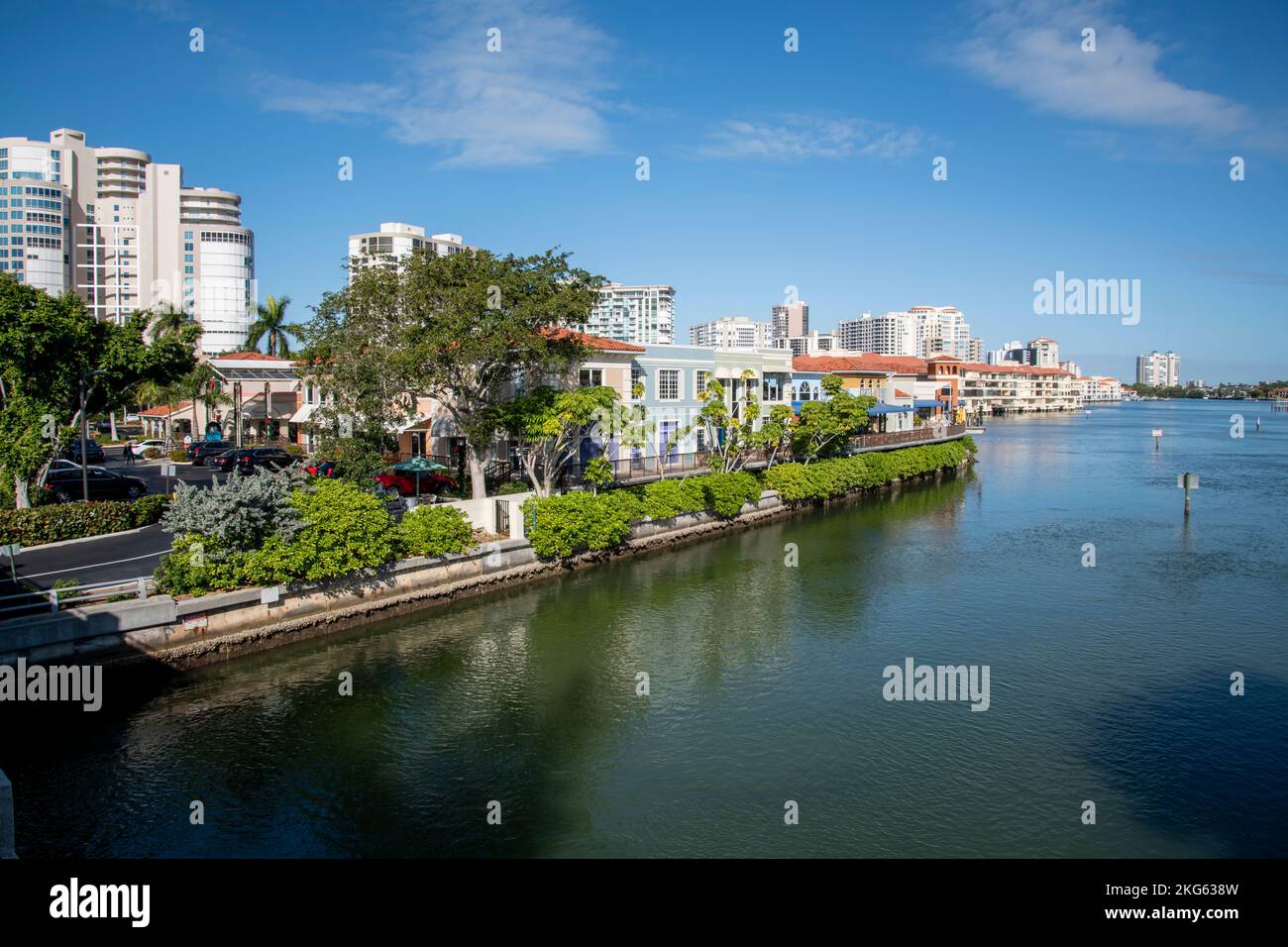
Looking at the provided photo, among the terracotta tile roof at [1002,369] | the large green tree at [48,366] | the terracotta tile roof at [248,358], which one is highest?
the terracotta tile roof at [1002,369]

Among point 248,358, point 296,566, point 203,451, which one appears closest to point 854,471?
point 203,451

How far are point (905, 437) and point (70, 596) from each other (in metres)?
55.8

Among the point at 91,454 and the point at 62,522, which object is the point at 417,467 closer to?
the point at 62,522

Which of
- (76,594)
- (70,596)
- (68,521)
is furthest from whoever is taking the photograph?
(68,521)

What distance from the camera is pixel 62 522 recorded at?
25609mm

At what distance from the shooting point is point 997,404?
174750mm

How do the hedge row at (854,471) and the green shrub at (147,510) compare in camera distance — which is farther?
the hedge row at (854,471)

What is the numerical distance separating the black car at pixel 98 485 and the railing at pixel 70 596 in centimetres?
1175

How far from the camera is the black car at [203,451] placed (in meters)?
45.0

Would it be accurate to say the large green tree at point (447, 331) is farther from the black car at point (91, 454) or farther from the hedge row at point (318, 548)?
the black car at point (91, 454)

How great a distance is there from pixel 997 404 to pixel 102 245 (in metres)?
152

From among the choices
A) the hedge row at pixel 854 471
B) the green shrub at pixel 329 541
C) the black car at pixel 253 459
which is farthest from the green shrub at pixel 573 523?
the black car at pixel 253 459

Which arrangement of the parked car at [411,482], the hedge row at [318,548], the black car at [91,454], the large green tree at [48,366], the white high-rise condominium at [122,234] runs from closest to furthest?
the hedge row at [318,548] → the large green tree at [48,366] → the parked car at [411,482] → the black car at [91,454] → the white high-rise condominium at [122,234]

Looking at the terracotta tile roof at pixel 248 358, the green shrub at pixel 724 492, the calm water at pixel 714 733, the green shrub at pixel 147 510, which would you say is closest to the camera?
the calm water at pixel 714 733
